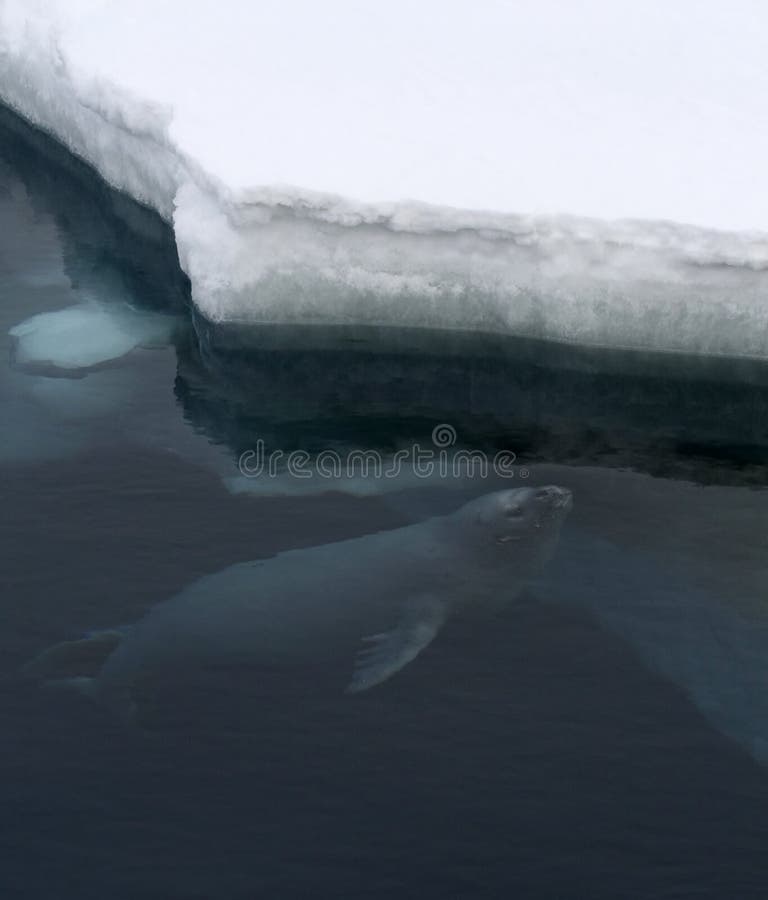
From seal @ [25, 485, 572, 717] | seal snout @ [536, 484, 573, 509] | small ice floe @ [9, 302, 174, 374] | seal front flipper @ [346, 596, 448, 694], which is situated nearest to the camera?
seal front flipper @ [346, 596, 448, 694]

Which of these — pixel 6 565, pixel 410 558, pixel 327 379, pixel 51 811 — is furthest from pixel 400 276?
pixel 51 811

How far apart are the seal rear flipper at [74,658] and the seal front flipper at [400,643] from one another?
1.93 metres

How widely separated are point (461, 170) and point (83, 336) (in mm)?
4626

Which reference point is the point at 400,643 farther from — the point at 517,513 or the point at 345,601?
the point at 517,513

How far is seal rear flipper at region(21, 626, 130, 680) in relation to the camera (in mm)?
11500

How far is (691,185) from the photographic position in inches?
642

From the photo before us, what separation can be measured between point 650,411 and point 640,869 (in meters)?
6.78

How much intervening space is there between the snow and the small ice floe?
104cm

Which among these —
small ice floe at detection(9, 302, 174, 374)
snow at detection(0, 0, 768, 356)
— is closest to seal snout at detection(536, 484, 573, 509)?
snow at detection(0, 0, 768, 356)

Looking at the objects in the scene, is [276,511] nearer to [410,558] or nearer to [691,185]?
[410,558]

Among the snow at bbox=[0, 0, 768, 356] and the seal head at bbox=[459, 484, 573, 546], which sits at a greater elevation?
the snow at bbox=[0, 0, 768, 356]

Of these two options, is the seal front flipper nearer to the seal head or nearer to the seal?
the seal

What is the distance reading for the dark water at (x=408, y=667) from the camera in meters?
9.85

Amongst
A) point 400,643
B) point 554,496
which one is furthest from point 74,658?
point 554,496
